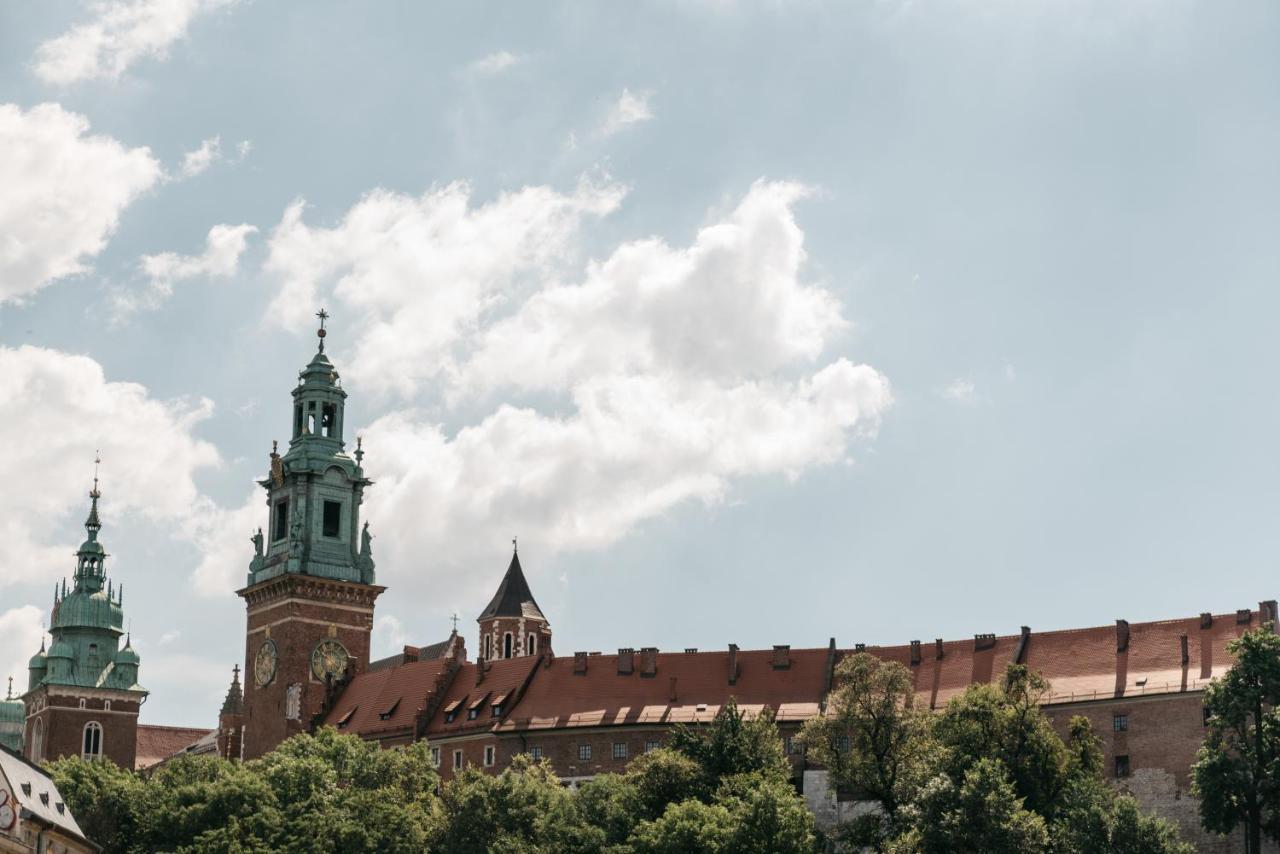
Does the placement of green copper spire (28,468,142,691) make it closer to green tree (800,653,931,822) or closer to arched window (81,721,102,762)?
arched window (81,721,102,762)

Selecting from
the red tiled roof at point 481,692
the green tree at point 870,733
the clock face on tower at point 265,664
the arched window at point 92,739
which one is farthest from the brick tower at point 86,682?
the green tree at point 870,733

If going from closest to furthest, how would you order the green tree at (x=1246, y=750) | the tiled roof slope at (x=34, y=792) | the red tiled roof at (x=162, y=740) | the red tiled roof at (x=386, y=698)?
the tiled roof slope at (x=34, y=792)
the green tree at (x=1246, y=750)
the red tiled roof at (x=386, y=698)
the red tiled roof at (x=162, y=740)

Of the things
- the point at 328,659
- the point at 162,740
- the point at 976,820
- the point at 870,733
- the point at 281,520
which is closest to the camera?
the point at 976,820

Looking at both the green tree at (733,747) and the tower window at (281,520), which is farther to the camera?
the tower window at (281,520)

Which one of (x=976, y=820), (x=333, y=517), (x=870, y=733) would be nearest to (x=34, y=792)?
(x=870, y=733)

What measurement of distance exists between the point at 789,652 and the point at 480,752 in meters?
18.7

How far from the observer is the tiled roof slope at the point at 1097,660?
101562 millimetres

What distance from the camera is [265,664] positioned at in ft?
437

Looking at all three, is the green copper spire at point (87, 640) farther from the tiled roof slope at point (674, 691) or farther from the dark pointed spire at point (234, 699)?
the tiled roof slope at point (674, 691)

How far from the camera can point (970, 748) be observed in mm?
91312

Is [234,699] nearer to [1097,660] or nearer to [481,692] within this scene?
[481,692]

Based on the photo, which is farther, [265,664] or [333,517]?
[333,517]

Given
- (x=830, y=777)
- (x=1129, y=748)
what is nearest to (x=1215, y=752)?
(x=1129, y=748)

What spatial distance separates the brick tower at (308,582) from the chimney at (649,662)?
2466 cm
